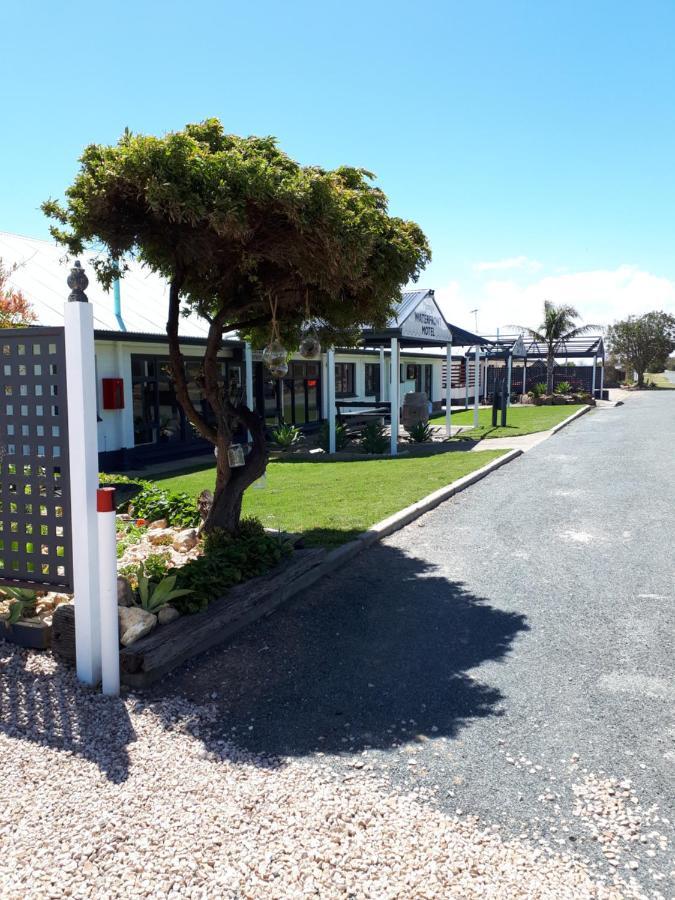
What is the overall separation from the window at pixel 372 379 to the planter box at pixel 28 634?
2406cm

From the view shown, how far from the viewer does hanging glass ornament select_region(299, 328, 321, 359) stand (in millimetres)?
7398

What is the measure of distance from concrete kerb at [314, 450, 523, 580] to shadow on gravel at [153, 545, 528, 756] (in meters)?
Result: 0.47

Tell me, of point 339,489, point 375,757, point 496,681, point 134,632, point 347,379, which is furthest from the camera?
point 347,379

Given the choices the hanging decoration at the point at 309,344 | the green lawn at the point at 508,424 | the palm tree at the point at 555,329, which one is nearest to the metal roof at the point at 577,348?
the palm tree at the point at 555,329

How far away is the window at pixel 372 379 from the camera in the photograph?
2838 cm

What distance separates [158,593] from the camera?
4855 mm

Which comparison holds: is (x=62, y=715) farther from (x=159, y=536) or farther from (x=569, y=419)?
(x=569, y=419)

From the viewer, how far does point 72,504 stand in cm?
423

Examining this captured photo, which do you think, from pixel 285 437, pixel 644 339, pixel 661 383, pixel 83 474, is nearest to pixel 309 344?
pixel 83 474

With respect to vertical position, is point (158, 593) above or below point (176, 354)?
below

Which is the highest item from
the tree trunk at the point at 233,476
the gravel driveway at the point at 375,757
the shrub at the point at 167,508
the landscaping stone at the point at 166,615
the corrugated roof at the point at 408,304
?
the corrugated roof at the point at 408,304

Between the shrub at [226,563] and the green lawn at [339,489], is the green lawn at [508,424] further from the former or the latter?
the shrub at [226,563]

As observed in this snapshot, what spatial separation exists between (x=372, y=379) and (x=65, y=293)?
15829 millimetres

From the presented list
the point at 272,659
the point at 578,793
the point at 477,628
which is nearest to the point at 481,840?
the point at 578,793
